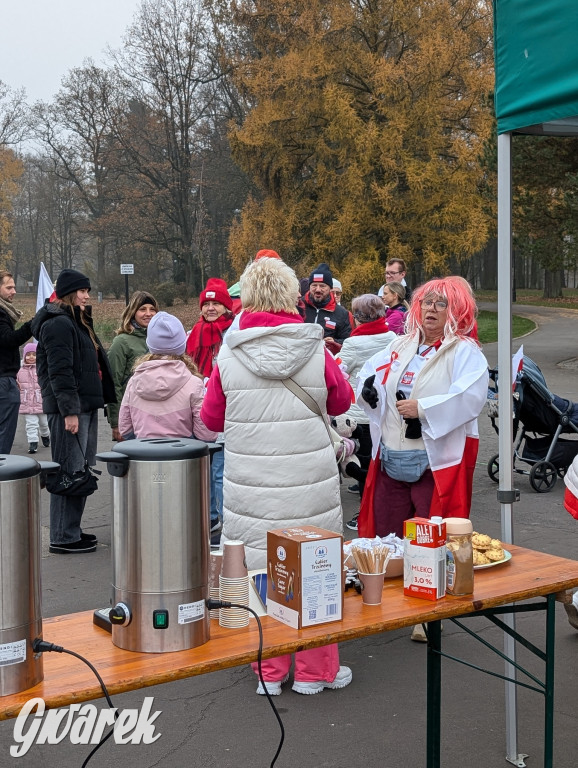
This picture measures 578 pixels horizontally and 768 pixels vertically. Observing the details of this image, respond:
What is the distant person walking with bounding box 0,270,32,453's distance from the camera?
768 cm

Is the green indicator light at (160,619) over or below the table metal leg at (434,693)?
over

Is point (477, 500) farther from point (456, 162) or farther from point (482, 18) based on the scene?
point (482, 18)

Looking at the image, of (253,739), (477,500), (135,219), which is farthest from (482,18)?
(253,739)

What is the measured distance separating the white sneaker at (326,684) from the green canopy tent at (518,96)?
0.93 meters

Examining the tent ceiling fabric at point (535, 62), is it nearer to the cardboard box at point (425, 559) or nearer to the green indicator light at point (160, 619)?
the cardboard box at point (425, 559)

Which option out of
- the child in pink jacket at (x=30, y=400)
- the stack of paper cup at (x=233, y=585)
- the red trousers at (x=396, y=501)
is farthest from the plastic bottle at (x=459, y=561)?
the child in pink jacket at (x=30, y=400)

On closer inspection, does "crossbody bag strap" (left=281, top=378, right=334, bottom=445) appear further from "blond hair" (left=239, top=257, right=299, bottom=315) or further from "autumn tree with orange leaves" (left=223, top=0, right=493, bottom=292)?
"autumn tree with orange leaves" (left=223, top=0, right=493, bottom=292)

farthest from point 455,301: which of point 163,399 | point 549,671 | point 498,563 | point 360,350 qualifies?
point 360,350

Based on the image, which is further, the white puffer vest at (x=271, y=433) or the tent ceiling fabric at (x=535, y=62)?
the white puffer vest at (x=271, y=433)

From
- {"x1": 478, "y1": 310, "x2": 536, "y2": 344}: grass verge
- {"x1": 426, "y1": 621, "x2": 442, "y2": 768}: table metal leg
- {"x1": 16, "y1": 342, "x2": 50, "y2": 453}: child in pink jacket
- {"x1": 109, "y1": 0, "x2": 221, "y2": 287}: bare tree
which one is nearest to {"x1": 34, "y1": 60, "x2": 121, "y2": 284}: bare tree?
{"x1": 109, "y1": 0, "x2": 221, "y2": 287}: bare tree

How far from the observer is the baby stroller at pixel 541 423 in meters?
8.09

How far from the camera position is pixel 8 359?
7922 millimetres

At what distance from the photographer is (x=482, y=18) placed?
103ft

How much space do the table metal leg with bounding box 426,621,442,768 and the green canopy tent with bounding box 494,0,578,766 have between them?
387mm
